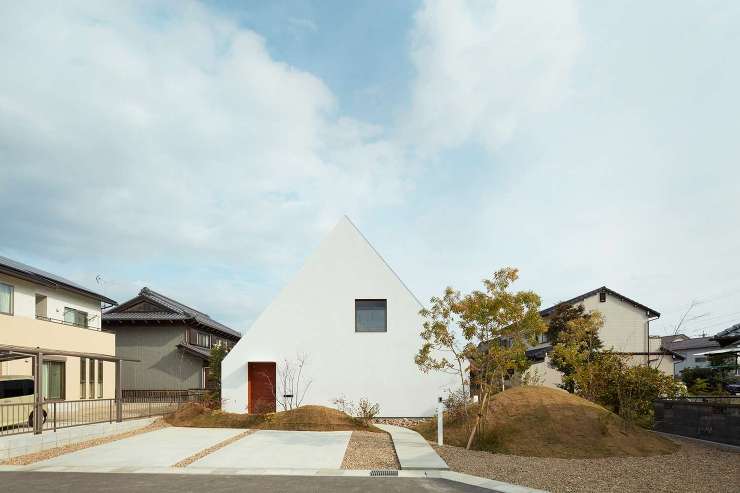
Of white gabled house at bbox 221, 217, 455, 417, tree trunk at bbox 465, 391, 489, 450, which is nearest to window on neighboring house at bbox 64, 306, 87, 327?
white gabled house at bbox 221, 217, 455, 417

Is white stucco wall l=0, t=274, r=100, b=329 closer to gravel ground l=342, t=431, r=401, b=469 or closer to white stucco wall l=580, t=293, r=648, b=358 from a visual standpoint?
gravel ground l=342, t=431, r=401, b=469

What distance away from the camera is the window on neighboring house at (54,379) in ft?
68.5

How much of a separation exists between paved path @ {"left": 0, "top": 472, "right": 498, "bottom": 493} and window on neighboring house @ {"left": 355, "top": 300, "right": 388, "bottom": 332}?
9.03 m

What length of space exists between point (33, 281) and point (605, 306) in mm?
28709

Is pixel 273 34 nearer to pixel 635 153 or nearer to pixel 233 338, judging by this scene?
pixel 635 153

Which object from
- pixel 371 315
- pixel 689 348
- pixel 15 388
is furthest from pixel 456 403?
pixel 689 348

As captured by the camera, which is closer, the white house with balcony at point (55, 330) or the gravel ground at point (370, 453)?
the gravel ground at point (370, 453)

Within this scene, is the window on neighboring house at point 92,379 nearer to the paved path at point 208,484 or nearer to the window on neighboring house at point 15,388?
the window on neighboring house at point 15,388

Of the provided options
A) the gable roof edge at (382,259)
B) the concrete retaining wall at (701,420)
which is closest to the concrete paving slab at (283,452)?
the gable roof edge at (382,259)

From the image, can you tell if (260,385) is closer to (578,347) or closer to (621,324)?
(578,347)

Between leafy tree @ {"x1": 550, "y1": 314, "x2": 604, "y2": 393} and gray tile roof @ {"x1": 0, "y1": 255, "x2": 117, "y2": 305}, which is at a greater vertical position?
gray tile roof @ {"x1": 0, "y1": 255, "x2": 117, "y2": 305}

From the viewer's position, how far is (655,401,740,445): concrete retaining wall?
1295 centimetres

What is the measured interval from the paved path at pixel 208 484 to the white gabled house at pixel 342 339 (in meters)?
8.37

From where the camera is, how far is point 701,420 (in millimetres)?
14227
